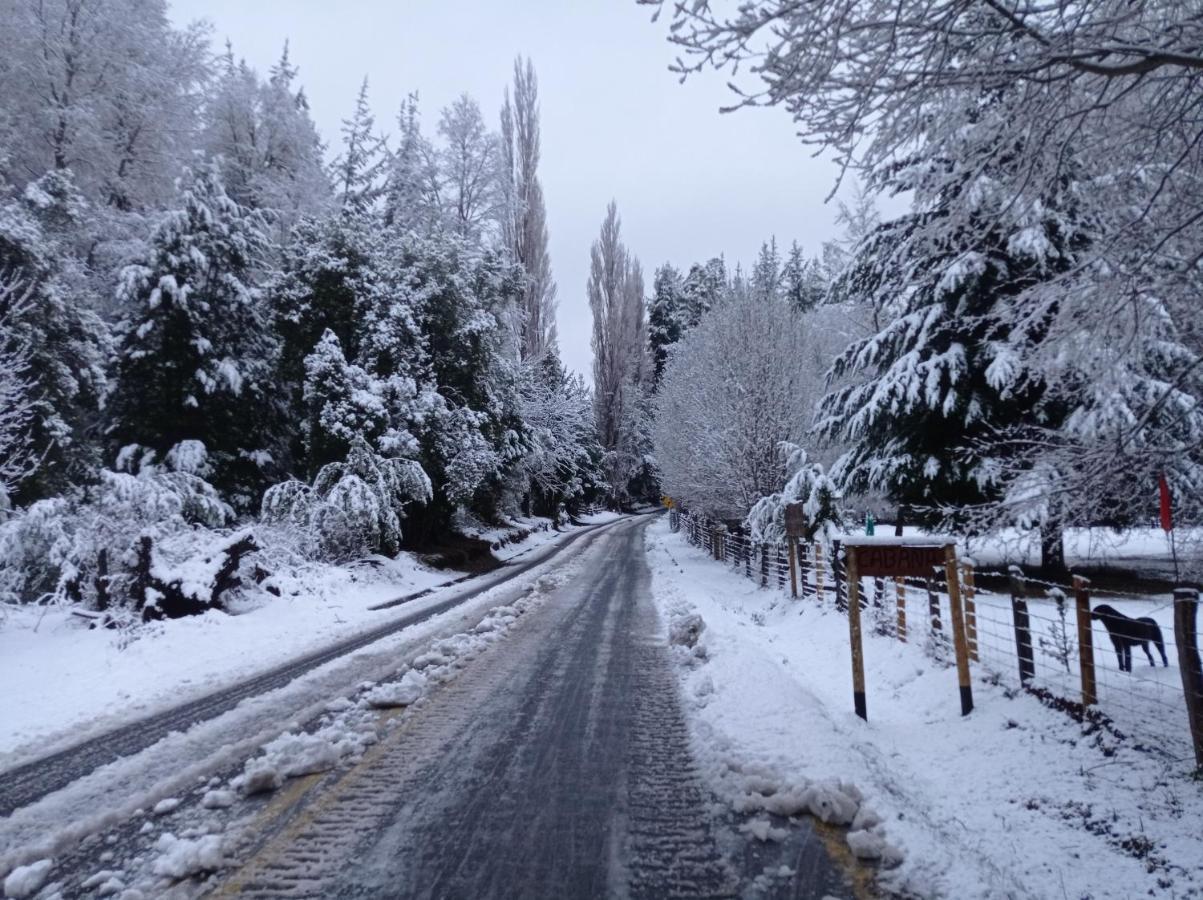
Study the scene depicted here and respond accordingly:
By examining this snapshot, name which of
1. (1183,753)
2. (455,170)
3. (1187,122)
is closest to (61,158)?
(455,170)

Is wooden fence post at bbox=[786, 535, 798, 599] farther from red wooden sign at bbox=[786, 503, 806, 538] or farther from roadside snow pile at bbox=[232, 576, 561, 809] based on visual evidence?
roadside snow pile at bbox=[232, 576, 561, 809]

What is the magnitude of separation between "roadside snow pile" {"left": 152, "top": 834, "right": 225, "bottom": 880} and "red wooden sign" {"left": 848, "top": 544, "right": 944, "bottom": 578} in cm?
486

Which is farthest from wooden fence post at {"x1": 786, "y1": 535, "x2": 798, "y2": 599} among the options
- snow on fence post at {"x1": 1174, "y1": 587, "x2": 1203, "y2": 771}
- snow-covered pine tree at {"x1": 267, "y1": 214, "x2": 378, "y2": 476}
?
snow-covered pine tree at {"x1": 267, "y1": 214, "x2": 378, "y2": 476}

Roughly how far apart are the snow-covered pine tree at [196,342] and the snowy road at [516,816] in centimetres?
1487

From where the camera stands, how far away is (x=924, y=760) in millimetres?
4945

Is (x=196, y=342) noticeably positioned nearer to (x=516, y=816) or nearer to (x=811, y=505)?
(x=811, y=505)

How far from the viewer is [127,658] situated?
817cm

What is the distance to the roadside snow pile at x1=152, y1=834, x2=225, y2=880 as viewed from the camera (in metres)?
3.14

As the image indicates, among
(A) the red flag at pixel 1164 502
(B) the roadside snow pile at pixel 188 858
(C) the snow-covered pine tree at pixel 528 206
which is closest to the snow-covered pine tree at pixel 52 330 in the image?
(B) the roadside snow pile at pixel 188 858

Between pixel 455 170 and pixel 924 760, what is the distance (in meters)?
32.2

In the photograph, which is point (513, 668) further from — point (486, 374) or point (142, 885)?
point (486, 374)

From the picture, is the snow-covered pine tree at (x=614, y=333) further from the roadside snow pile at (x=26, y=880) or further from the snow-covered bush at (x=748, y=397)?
the roadside snow pile at (x=26, y=880)

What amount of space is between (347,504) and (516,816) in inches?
553

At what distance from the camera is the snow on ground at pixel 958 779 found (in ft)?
10.6
